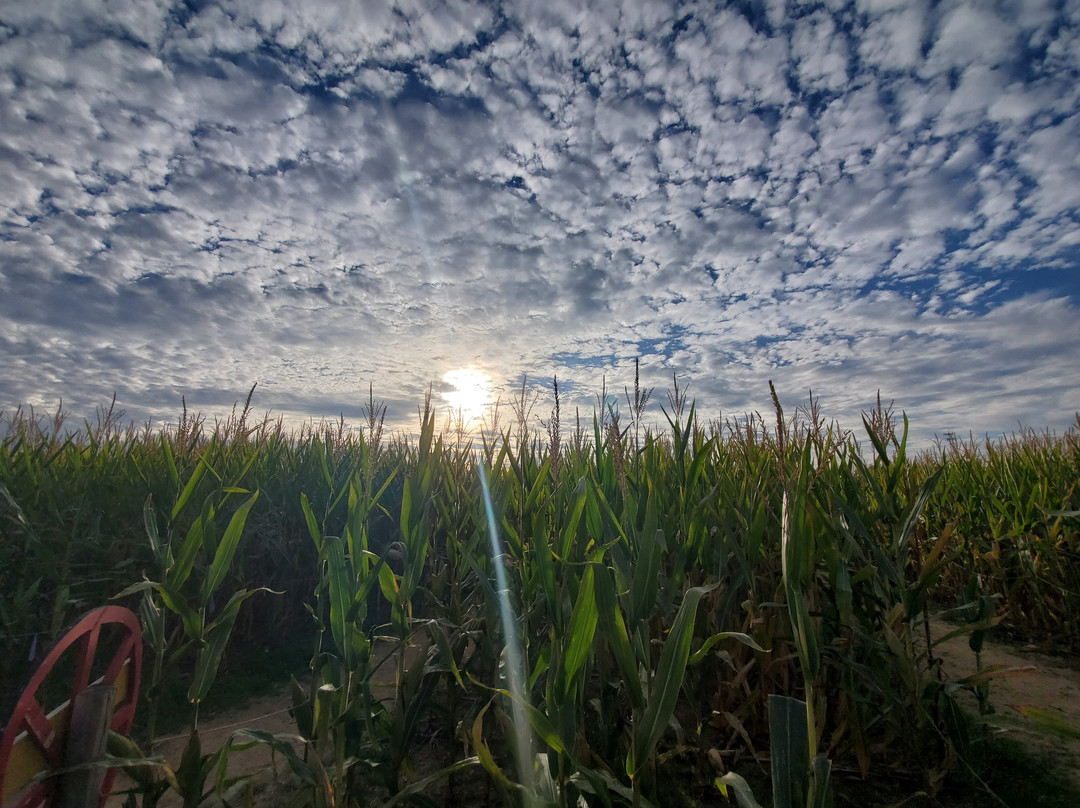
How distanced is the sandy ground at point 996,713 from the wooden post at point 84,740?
0.71 feet

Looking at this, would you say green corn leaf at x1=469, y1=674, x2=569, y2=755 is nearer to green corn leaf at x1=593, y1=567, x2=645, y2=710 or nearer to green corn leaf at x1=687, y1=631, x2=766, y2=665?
green corn leaf at x1=593, y1=567, x2=645, y2=710

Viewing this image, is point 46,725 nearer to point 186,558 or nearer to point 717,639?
point 186,558

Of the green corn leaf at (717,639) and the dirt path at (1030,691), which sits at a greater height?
the green corn leaf at (717,639)

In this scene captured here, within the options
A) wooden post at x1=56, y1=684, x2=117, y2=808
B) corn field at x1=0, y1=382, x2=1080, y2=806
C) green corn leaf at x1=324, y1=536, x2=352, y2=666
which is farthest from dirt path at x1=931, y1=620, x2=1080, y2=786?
wooden post at x1=56, y1=684, x2=117, y2=808

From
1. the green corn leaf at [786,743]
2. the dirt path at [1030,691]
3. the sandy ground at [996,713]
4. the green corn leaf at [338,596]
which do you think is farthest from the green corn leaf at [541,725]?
the dirt path at [1030,691]

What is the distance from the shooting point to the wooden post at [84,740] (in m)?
1.18

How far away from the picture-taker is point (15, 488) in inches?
126

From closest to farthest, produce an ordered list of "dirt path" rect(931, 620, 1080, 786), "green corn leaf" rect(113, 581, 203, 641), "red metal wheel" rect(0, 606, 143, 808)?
1. "red metal wheel" rect(0, 606, 143, 808)
2. "green corn leaf" rect(113, 581, 203, 641)
3. "dirt path" rect(931, 620, 1080, 786)

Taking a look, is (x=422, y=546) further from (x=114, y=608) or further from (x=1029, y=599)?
(x=1029, y=599)

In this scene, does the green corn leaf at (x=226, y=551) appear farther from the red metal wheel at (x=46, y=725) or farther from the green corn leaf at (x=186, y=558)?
the red metal wheel at (x=46, y=725)

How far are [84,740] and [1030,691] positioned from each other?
3552 millimetres

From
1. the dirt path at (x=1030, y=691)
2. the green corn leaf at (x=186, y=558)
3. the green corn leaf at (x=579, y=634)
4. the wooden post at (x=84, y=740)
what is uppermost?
the green corn leaf at (x=186, y=558)

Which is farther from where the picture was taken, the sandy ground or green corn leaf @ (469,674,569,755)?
the sandy ground

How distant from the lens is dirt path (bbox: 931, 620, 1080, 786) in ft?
5.79
